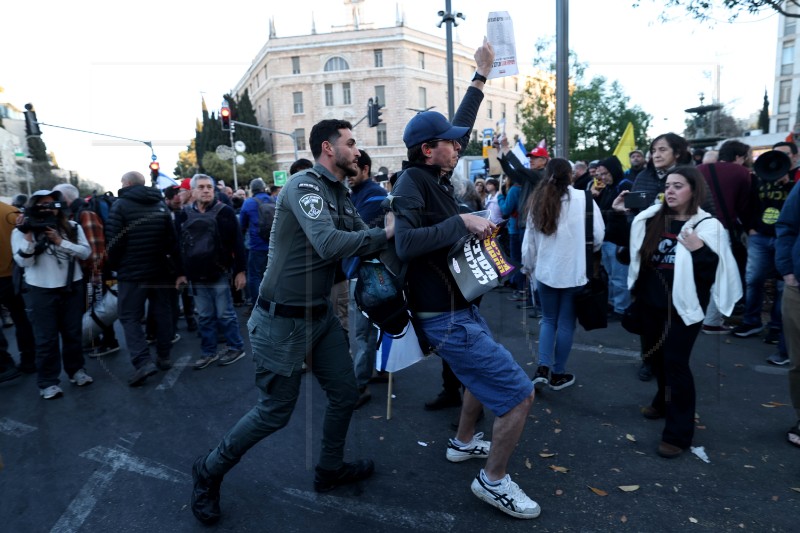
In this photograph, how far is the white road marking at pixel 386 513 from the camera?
2.74 metres

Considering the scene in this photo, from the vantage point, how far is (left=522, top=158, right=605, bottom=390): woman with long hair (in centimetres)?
421

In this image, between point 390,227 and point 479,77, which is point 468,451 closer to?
point 390,227

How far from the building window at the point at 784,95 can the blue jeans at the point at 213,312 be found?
2169 inches

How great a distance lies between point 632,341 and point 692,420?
8.37ft

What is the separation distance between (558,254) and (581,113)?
4127 centimetres

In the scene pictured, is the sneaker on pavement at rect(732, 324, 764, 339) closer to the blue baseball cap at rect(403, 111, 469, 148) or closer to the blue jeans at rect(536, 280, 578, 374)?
the blue jeans at rect(536, 280, 578, 374)

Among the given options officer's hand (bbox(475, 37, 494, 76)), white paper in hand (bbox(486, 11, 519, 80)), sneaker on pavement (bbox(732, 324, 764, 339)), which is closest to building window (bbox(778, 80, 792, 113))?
sneaker on pavement (bbox(732, 324, 764, 339))

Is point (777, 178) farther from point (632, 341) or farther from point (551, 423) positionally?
point (551, 423)

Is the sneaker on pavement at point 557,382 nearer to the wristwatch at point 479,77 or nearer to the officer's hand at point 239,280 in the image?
the wristwatch at point 479,77

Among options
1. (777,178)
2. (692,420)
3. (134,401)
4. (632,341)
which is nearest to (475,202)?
(632,341)

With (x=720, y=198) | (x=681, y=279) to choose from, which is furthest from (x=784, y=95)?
(x=681, y=279)

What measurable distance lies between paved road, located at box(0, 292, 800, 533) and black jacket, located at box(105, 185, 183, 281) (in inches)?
47.3

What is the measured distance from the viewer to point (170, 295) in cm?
568

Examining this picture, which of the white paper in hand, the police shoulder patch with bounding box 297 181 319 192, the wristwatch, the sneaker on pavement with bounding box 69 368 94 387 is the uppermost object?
the white paper in hand
